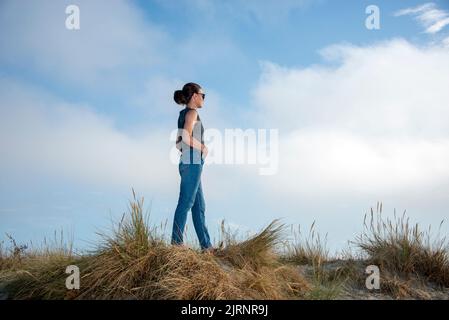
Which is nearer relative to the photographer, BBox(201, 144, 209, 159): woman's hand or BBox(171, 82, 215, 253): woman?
BBox(171, 82, 215, 253): woman

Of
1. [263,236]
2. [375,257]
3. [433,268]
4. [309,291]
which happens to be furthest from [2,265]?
[433,268]

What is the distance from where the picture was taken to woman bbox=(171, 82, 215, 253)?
6551mm

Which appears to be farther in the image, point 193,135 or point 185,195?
point 193,135

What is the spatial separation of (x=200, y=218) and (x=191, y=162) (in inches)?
33.1

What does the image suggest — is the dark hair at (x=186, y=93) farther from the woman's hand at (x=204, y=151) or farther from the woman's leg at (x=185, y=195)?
the woman's leg at (x=185, y=195)

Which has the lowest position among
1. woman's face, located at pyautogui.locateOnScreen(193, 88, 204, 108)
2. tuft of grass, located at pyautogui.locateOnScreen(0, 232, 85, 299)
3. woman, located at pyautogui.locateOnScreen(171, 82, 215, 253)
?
tuft of grass, located at pyautogui.locateOnScreen(0, 232, 85, 299)

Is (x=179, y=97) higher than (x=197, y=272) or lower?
higher

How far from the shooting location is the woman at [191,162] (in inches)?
258

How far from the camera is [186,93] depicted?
22.6ft

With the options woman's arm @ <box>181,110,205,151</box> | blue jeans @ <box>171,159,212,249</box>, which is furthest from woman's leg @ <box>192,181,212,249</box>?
woman's arm @ <box>181,110,205,151</box>

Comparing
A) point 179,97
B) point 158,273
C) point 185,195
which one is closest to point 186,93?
point 179,97

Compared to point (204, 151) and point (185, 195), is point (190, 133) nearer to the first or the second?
point (204, 151)

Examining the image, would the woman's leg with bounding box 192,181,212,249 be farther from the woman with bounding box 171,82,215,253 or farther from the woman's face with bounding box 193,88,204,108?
the woman's face with bounding box 193,88,204,108
